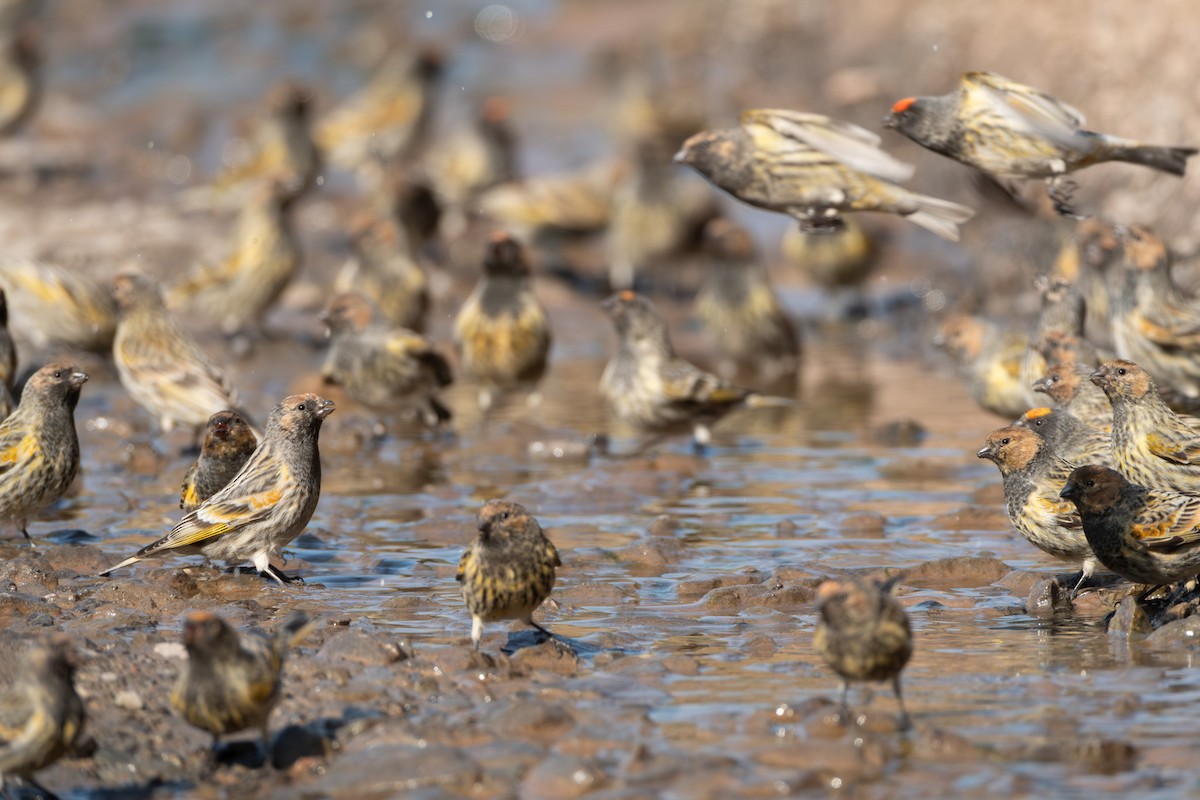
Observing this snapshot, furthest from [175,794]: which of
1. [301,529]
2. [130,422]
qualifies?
[130,422]

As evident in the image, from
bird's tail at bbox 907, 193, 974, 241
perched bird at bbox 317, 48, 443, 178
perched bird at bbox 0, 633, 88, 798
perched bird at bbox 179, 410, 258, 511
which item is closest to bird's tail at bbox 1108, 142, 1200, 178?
bird's tail at bbox 907, 193, 974, 241

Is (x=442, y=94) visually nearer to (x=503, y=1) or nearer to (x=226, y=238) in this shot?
(x=503, y=1)

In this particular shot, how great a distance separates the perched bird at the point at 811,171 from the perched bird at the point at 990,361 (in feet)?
6.43

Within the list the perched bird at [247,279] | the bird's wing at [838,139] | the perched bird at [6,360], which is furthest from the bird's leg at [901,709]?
the perched bird at [247,279]

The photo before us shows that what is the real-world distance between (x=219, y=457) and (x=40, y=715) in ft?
10.8

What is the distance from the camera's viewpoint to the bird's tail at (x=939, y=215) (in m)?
9.24

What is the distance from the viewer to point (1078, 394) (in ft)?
30.9

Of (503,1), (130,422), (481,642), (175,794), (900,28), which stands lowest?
(175,794)

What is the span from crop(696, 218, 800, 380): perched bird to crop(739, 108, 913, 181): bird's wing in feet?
17.1

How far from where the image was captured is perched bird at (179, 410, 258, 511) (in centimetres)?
878

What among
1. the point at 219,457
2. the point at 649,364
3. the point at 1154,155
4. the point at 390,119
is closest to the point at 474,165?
the point at 390,119

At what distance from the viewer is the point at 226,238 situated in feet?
59.0

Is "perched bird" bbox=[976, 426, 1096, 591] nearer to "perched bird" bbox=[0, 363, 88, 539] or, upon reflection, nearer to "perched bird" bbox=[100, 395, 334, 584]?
"perched bird" bbox=[100, 395, 334, 584]

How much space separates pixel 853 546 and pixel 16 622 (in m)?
4.02
